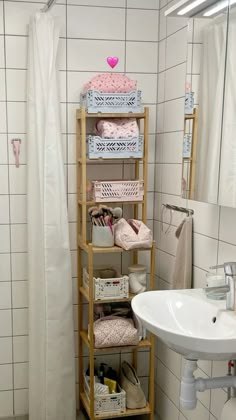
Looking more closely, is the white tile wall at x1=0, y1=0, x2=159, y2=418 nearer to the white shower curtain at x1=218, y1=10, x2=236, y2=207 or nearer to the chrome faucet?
the white shower curtain at x1=218, y1=10, x2=236, y2=207

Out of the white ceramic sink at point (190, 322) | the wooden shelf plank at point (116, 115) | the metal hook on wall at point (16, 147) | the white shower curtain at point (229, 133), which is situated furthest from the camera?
the metal hook on wall at point (16, 147)

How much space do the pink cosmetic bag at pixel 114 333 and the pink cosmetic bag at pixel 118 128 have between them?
3.22 ft

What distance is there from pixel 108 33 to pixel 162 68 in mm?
367

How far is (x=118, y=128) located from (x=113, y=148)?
0.36 feet

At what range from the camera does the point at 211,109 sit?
2004 millimetres

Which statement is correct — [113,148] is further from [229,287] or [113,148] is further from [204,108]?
[229,287]

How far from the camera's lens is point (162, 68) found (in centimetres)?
270

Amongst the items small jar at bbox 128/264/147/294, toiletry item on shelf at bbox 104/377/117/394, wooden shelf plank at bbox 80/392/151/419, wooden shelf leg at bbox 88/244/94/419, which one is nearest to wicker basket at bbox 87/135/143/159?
wooden shelf leg at bbox 88/244/94/419

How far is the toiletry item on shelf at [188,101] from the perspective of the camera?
2160mm


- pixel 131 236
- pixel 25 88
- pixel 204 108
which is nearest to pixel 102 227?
pixel 131 236

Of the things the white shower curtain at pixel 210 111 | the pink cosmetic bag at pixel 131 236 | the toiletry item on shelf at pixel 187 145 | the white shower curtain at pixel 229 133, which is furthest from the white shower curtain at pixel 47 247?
the white shower curtain at pixel 229 133

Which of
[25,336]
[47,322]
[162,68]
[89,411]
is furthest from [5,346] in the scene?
[162,68]

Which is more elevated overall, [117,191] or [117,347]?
[117,191]

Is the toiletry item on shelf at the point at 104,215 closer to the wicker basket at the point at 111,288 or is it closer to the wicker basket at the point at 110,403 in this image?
the wicker basket at the point at 111,288
